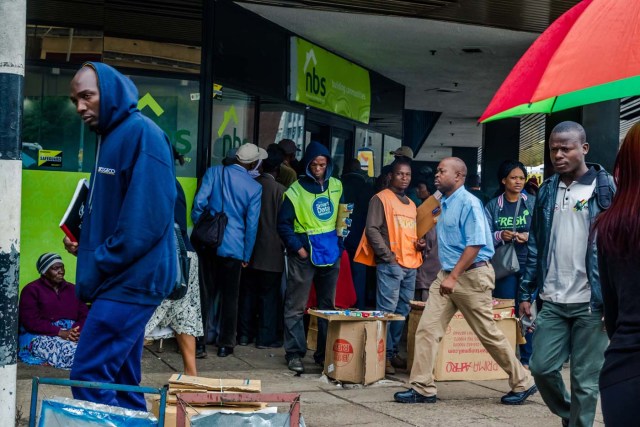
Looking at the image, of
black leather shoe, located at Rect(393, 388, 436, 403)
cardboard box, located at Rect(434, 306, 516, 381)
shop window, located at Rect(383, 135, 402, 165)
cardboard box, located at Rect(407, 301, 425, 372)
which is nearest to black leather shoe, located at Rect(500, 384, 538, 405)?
black leather shoe, located at Rect(393, 388, 436, 403)

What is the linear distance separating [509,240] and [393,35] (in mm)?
3700

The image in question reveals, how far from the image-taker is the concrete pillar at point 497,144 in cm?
2180

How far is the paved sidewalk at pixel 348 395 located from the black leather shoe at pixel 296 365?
2.7 inches

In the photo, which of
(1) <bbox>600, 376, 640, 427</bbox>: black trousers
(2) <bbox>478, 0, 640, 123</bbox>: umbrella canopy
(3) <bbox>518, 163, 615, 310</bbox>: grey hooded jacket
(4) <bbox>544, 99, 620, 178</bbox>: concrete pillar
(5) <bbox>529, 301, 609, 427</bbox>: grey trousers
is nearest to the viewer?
(1) <bbox>600, 376, 640, 427</bbox>: black trousers

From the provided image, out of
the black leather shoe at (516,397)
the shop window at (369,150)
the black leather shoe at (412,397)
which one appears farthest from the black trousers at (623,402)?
the shop window at (369,150)

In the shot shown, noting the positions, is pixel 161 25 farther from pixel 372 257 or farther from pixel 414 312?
pixel 414 312

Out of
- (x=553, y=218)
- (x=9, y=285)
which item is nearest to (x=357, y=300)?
(x=553, y=218)

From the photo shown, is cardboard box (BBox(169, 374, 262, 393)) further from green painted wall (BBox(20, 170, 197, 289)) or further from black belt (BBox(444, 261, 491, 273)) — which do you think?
green painted wall (BBox(20, 170, 197, 289))

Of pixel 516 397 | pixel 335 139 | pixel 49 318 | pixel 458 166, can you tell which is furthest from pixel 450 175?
pixel 335 139

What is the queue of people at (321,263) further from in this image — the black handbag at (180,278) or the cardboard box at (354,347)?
the cardboard box at (354,347)

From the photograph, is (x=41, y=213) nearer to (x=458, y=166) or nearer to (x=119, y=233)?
(x=458, y=166)

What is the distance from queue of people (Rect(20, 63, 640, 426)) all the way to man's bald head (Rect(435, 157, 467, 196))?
10 mm

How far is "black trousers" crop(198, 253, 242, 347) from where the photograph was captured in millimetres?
9141

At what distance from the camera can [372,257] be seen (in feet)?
29.3
